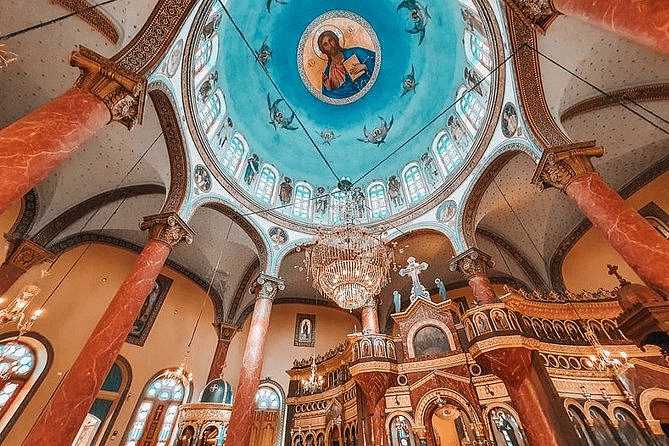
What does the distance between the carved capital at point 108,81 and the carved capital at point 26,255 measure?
19.8ft

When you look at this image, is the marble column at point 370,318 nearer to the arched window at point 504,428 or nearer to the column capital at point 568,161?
the arched window at point 504,428

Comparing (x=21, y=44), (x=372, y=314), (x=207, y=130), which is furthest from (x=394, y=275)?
(x=21, y=44)

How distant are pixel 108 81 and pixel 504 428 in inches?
365

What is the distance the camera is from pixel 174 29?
6.42 meters

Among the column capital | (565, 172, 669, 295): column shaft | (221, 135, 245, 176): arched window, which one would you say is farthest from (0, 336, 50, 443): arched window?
the column capital

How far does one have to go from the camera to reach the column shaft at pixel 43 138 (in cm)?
346

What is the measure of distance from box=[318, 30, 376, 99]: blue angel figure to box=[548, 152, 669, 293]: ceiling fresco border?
1051 cm

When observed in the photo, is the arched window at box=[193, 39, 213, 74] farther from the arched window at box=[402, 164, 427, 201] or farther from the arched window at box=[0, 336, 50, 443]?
the arched window at box=[0, 336, 50, 443]

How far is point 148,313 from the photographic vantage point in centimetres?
1091

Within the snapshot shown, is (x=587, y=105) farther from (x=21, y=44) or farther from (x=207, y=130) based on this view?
(x=21, y=44)

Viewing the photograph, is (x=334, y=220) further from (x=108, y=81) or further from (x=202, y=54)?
(x=108, y=81)

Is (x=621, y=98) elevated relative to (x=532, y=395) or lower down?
elevated

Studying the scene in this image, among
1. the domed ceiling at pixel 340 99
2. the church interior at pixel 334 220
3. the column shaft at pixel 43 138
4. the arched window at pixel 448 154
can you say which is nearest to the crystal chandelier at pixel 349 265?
the church interior at pixel 334 220

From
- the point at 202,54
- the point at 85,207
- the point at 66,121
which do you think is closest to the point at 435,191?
the point at 202,54
